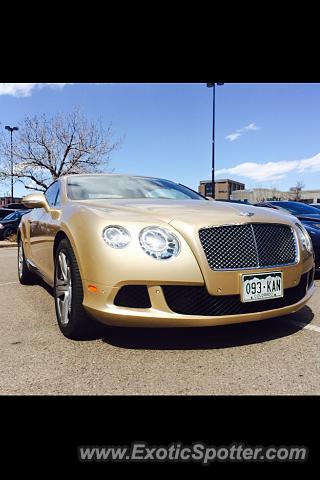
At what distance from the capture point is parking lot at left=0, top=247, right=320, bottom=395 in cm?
190

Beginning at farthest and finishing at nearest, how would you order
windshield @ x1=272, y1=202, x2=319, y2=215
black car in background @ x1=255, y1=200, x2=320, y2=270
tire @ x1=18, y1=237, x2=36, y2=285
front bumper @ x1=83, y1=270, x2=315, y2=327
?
1. windshield @ x1=272, y1=202, x2=319, y2=215
2. black car in background @ x1=255, y1=200, x2=320, y2=270
3. tire @ x1=18, y1=237, x2=36, y2=285
4. front bumper @ x1=83, y1=270, x2=315, y2=327

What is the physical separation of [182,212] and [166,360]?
0.97 m

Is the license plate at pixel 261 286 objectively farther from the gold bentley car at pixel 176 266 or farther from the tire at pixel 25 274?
the tire at pixel 25 274

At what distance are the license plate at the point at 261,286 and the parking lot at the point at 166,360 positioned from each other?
36cm

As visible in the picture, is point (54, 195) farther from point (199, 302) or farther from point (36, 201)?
point (199, 302)

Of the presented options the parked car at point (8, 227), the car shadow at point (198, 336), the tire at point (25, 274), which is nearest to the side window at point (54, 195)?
the tire at point (25, 274)

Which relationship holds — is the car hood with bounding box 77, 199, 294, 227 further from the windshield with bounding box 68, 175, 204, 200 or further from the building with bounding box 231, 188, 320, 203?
the building with bounding box 231, 188, 320, 203

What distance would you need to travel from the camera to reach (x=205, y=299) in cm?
220

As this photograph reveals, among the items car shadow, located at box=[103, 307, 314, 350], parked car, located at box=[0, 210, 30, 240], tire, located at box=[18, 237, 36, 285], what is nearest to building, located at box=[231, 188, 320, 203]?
parked car, located at box=[0, 210, 30, 240]

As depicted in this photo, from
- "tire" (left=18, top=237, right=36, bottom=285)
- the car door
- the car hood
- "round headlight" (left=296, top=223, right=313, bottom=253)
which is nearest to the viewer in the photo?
the car hood
